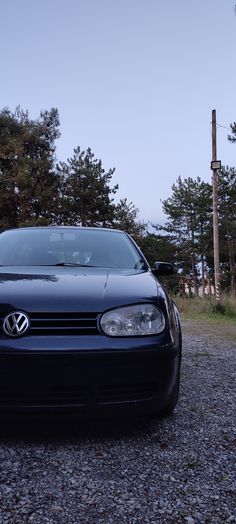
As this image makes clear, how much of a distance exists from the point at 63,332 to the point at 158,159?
23977 mm

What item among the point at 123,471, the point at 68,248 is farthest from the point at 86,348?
the point at 68,248

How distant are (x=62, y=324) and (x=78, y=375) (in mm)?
260

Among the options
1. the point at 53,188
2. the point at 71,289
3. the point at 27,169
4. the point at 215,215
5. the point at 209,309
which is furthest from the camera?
the point at 53,188

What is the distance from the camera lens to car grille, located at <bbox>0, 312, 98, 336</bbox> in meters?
2.12

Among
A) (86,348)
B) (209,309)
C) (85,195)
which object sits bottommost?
(209,309)

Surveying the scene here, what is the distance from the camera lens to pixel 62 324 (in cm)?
214

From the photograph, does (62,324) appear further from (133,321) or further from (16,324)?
(133,321)

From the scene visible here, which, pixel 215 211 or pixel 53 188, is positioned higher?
pixel 53 188

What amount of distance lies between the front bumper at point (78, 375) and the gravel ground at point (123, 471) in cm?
23

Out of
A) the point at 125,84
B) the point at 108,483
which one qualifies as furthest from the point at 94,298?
the point at 125,84

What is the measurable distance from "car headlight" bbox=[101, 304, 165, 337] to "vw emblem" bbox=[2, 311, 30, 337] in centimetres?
39

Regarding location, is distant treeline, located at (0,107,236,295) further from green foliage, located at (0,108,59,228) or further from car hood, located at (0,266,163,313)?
car hood, located at (0,266,163,313)

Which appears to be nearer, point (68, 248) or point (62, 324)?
point (62, 324)

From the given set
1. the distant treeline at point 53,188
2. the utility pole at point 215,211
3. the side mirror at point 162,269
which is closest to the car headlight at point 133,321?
the side mirror at point 162,269
